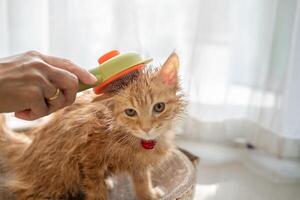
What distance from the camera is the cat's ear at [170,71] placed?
739mm

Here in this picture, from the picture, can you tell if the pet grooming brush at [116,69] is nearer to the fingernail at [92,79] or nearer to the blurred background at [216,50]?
the fingernail at [92,79]

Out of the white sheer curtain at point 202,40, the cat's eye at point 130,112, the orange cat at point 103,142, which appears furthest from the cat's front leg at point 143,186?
the white sheer curtain at point 202,40

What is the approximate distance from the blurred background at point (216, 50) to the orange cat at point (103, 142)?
0.31 metres

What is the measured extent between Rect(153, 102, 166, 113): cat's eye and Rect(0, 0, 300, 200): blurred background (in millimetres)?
402

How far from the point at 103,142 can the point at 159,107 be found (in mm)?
133

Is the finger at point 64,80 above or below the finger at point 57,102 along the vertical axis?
above

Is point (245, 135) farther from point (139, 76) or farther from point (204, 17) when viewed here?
point (139, 76)

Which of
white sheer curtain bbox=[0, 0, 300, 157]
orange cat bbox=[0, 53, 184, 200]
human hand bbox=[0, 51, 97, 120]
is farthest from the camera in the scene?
white sheer curtain bbox=[0, 0, 300, 157]

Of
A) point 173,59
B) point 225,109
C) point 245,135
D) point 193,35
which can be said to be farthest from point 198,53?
point 173,59

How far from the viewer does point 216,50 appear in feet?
3.85

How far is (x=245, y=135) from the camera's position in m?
1.31

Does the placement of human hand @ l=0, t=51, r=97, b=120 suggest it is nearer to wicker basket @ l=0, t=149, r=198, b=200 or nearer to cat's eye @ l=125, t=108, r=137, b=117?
cat's eye @ l=125, t=108, r=137, b=117

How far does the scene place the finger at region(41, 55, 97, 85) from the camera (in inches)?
27.4

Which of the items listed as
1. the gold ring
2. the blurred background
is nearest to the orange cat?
the gold ring
